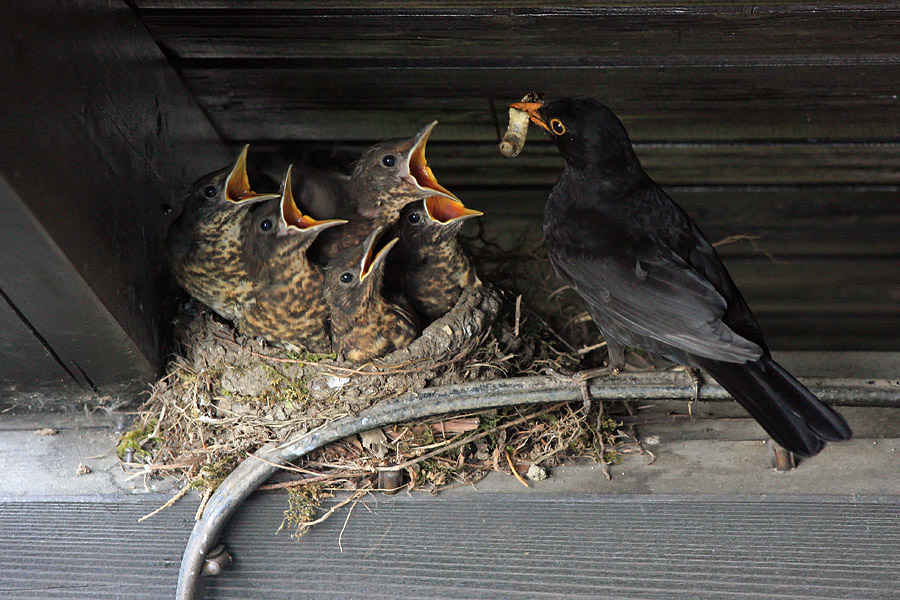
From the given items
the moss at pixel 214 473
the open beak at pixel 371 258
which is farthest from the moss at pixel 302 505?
the open beak at pixel 371 258

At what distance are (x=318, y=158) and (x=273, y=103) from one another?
0.37 m

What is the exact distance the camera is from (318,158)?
10.7 feet

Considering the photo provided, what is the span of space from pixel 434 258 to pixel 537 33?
0.90 m

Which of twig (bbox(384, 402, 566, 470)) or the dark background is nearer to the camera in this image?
the dark background

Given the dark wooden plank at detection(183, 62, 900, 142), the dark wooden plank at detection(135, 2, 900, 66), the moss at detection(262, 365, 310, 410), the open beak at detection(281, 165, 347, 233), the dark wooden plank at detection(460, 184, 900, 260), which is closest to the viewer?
the dark wooden plank at detection(135, 2, 900, 66)

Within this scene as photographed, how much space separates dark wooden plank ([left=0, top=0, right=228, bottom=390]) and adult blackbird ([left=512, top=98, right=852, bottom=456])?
1.19 m

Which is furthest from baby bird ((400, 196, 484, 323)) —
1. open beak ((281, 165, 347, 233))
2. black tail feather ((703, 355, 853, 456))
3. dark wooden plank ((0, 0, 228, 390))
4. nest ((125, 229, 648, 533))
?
black tail feather ((703, 355, 853, 456))

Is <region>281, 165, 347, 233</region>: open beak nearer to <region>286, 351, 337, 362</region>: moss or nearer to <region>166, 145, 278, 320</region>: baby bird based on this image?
<region>166, 145, 278, 320</region>: baby bird

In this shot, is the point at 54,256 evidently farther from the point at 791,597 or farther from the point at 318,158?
the point at 791,597

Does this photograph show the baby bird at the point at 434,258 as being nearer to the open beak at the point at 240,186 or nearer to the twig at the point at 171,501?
the open beak at the point at 240,186

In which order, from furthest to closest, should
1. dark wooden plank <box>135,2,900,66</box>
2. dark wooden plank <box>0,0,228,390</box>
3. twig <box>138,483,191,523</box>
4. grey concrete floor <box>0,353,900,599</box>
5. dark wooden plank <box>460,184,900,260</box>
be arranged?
dark wooden plank <box>460,184,900,260</box>, twig <box>138,483,191,523</box>, dark wooden plank <box>135,2,900,66</box>, grey concrete floor <box>0,353,900,599</box>, dark wooden plank <box>0,0,228,390</box>

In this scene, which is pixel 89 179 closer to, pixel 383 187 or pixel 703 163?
pixel 383 187

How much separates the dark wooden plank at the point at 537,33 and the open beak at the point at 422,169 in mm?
317

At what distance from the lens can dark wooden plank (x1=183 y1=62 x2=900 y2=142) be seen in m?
2.64
